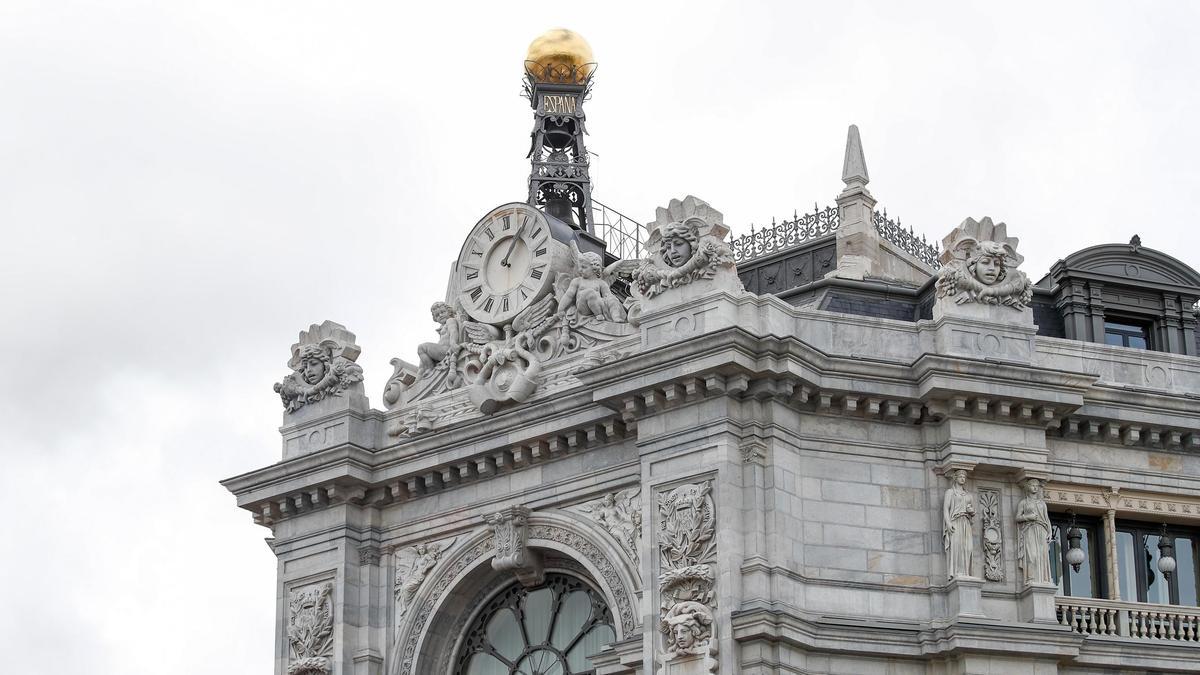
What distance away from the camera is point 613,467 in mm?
43906

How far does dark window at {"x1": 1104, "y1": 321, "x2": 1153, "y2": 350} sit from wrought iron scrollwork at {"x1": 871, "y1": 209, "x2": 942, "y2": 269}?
4024 millimetres

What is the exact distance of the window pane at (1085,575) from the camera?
4378 centimetres

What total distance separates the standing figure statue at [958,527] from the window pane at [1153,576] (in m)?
4.00

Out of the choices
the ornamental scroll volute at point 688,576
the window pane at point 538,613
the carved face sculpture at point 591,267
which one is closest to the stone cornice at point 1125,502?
the ornamental scroll volute at point 688,576

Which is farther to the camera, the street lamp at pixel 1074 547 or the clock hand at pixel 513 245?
the clock hand at pixel 513 245

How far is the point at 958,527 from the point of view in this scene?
4206 cm

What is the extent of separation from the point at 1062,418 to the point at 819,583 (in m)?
5.32

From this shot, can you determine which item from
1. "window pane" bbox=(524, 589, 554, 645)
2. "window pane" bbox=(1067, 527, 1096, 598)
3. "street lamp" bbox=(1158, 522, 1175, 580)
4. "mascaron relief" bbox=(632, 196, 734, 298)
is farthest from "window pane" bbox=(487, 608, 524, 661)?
"street lamp" bbox=(1158, 522, 1175, 580)

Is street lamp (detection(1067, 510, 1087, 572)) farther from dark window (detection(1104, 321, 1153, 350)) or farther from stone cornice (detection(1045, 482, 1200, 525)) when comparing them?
dark window (detection(1104, 321, 1153, 350))

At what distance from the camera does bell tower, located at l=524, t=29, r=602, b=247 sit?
53156mm

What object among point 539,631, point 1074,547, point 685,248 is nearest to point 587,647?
point 539,631

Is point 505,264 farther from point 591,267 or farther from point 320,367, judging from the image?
point 320,367

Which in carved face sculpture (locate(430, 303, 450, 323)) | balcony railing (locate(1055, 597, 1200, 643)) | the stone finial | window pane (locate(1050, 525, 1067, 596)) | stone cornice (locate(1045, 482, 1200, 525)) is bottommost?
balcony railing (locate(1055, 597, 1200, 643))

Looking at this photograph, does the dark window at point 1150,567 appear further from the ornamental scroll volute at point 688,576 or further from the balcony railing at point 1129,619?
the ornamental scroll volute at point 688,576
